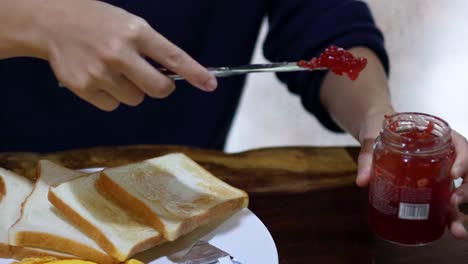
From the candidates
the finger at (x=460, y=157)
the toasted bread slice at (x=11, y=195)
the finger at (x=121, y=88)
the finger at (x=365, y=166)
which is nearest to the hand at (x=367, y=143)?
the finger at (x=365, y=166)

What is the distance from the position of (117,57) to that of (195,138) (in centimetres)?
67

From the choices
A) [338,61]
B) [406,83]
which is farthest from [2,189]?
[406,83]

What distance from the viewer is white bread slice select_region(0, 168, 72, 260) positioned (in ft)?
3.02

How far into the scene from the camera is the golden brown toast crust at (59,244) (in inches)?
36.0

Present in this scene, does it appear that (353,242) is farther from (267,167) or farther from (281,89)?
(281,89)

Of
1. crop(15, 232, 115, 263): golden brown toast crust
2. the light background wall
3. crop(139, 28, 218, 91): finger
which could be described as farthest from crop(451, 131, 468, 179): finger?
the light background wall

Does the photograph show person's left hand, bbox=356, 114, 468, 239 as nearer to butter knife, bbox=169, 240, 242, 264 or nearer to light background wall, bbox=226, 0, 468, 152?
butter knife, bbox=169, 240, 242, 264

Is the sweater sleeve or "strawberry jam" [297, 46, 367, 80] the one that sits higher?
"strawberry jam" [297, 46, 367, 80]

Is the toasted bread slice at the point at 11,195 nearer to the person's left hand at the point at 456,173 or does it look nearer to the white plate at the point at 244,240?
the white plate at the point at 244,240

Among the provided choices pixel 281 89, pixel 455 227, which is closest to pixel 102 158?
pixel 455 227

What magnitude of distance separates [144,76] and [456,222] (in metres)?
0.49

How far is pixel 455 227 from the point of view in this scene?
3.16 feet

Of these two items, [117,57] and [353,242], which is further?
[353,242]

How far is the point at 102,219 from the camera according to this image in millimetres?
968
